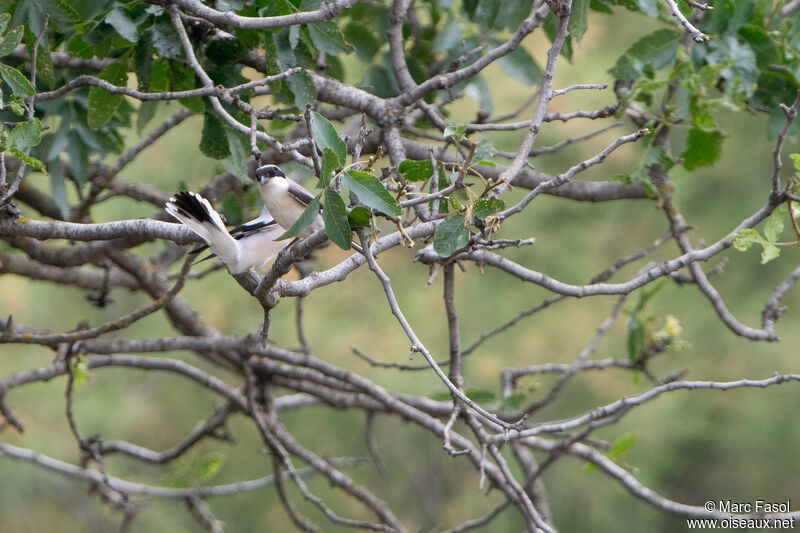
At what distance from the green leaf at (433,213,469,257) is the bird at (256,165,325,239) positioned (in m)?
0.71

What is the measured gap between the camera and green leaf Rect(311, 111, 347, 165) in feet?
5.77

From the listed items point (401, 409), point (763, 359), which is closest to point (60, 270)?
point (401, 409)

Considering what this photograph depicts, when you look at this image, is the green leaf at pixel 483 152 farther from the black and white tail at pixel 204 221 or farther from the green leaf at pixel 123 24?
the green leaf at pixel 123 24

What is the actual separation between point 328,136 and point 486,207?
425 millimetres

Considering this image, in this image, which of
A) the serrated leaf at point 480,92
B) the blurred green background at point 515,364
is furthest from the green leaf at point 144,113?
the blurred green background at point 515,364

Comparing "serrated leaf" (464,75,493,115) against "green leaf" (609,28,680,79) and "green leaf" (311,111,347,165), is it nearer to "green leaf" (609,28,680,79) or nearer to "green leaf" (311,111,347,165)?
"green leaf" (609,28,680,79)

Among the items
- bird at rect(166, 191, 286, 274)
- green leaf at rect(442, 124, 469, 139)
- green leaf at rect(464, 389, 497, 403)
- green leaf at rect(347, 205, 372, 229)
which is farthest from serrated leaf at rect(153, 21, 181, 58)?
green leaf at rect(464, 389, 497, 403)

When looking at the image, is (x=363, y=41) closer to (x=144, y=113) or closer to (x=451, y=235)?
(x=144, y=113)

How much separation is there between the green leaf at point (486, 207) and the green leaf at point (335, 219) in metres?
0.39

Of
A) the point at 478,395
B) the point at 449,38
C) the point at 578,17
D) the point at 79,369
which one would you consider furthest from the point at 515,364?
the point at 578,17

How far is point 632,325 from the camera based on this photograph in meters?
3.26

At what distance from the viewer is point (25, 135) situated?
7.04 ft

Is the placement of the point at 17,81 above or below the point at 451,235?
above

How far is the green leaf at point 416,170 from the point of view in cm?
201
